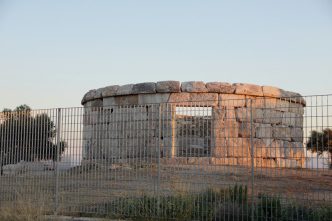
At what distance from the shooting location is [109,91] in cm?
1645

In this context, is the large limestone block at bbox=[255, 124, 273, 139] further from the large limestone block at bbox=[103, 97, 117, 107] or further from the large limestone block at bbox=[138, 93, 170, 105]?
the large limestone block at bbox=[103, 97, 117, 107]

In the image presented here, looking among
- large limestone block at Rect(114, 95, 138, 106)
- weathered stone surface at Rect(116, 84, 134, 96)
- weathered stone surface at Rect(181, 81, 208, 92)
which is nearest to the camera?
weathered stone surface at Rect(181, 81, 208, 92)

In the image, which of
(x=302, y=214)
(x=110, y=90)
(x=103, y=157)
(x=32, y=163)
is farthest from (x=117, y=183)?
(x=110, y=90)

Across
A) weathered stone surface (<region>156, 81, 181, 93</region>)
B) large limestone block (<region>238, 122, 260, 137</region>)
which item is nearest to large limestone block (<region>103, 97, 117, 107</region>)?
weathered stone surface (<region>156, 81, 181, 93</region>)

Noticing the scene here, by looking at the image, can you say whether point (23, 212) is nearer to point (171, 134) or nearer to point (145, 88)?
point (171, 134)

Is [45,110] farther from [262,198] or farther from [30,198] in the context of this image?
[262,198]

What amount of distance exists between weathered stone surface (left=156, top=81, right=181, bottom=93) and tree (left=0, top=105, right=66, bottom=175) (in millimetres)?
5867

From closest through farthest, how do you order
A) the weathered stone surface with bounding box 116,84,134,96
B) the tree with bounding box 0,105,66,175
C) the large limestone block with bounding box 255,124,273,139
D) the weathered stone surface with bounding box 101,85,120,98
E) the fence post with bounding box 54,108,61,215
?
1. the fence post with bounding box 54,108,61,215
2. the tree with bounding box 0,105,66,175
3. the large limestone block with bounding box 255,124,273,139
4. the weathered stone surface with bounding box 116,84,134,96
5. the weathered stone surface with bounding box 101,85,120,98

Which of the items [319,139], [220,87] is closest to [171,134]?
[319,139]

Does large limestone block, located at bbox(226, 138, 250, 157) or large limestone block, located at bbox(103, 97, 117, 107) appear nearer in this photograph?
large limestone block, located at bbox(226, 138, 250, 157)

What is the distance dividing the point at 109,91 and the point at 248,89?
5.14 m

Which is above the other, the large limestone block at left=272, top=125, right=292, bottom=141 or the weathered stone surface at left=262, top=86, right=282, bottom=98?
the weathered stone surface at left=262, top=86, right=282, bottom=98

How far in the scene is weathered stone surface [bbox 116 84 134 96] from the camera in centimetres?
1592

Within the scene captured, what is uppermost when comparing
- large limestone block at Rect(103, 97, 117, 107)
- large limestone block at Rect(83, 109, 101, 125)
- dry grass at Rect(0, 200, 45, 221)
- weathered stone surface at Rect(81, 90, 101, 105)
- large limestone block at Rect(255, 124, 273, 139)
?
weathered stone surface at Rect(81, 90, 101, 105)
